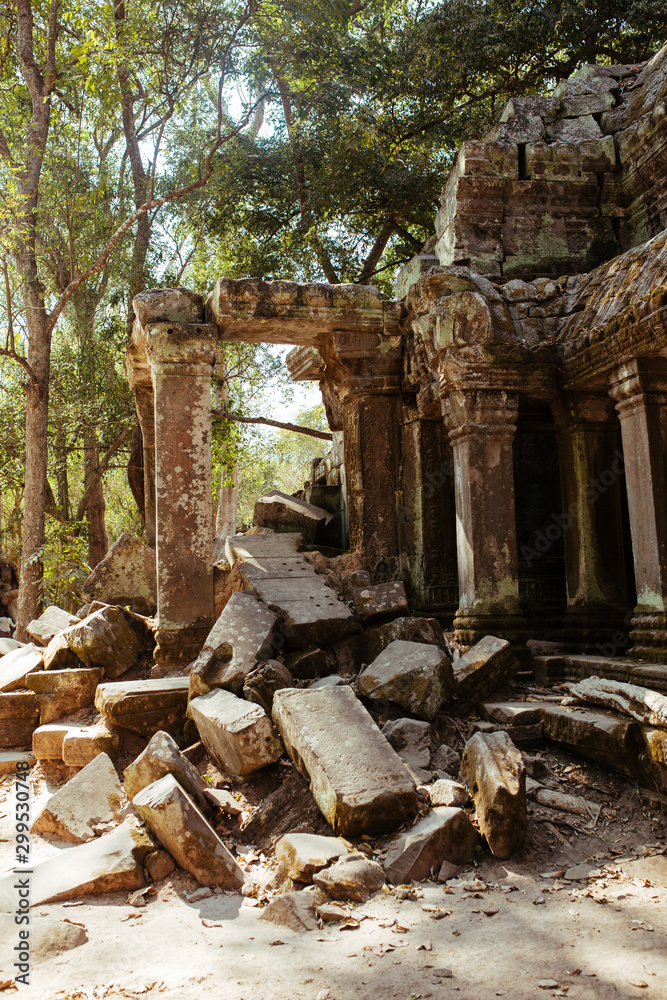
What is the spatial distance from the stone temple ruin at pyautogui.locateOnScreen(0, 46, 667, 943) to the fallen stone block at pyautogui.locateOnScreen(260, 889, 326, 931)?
21mm

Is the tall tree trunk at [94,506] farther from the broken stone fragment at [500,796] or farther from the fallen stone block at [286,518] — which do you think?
the broken stone fragment at [500,796]

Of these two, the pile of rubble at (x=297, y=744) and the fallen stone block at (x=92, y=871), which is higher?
the pile of rubble at (x=297, y=744)

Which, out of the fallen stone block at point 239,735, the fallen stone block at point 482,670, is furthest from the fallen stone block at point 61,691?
the fallen stone block at point 482,670

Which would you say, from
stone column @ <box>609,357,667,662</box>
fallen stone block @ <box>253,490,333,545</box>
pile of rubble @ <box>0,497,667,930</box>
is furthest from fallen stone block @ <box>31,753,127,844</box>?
fallen stone block @ <box>253,490,333,545</box>

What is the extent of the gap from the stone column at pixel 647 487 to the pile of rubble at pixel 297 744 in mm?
488

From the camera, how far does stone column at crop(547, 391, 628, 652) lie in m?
5.96

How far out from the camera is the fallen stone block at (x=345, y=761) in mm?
3559

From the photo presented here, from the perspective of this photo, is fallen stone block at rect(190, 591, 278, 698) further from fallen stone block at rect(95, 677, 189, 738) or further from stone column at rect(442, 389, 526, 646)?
stone column at rect(442, 389, 526, 646)

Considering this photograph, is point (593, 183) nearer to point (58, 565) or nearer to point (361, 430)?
point (361, 430)

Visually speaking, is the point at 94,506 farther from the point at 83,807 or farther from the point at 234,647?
the point at 83,807

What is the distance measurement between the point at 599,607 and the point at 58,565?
6.55 m

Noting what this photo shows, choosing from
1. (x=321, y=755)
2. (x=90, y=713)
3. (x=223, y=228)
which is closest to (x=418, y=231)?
(x=223, y=228)

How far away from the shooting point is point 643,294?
472 centimetres

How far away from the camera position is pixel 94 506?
13727 millimetres
